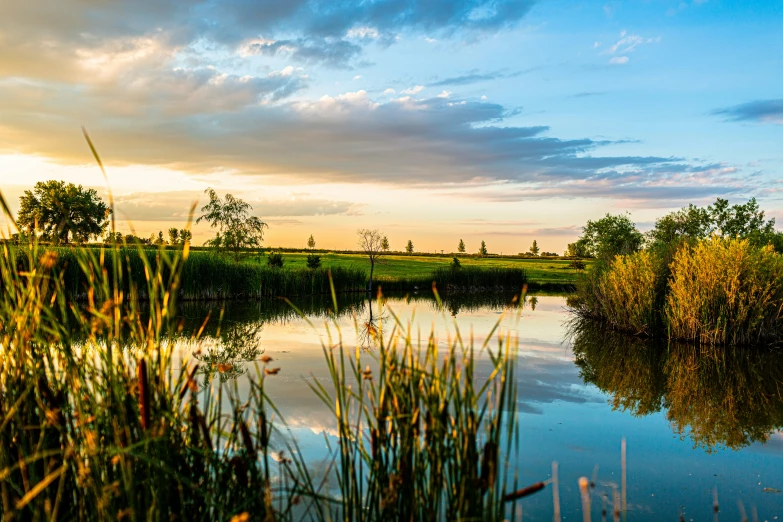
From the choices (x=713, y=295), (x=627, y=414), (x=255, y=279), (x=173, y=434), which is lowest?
Answer: (x=627, y=414)

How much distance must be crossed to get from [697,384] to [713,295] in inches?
161

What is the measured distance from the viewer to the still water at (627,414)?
5.36 metres

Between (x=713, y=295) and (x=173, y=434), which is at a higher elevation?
(x=173, y=434)

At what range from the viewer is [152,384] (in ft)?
8.60

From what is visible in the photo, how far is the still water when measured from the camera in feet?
17.6

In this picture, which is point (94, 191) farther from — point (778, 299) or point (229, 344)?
point (778, 299)

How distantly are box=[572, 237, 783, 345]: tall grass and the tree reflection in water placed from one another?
18.8 inches

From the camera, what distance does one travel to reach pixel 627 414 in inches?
322

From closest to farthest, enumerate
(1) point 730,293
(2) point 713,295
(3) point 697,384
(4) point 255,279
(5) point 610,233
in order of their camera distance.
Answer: (3) point 697,384, (1) point 730,293, (2) point 713,295, (4) point 255,279, (5) point 610,233

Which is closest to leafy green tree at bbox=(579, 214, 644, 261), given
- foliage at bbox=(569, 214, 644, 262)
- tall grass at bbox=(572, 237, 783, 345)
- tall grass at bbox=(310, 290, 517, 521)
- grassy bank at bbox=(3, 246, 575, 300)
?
foliage at bbox=(569, 214, 644, 262)

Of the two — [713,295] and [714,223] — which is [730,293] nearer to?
[713,295]

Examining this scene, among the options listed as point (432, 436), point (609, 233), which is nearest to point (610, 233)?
point (609, 233)

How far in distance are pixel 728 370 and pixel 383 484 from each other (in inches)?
417

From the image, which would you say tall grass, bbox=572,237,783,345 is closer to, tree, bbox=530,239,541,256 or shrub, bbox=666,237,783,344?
shrub, bbox=666,237,783,344
